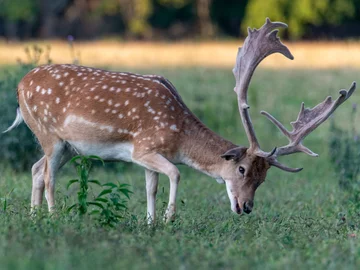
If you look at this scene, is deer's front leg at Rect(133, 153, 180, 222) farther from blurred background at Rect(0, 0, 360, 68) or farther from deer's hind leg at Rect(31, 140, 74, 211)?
blurred background at Rect(0, 0, 360, 68)

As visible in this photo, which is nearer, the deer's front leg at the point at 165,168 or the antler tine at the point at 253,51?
the deer's front leg at the point at 165,168

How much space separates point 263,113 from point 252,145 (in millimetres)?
326

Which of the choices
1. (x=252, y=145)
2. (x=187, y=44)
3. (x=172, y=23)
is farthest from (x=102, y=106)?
(x=172, y=23)

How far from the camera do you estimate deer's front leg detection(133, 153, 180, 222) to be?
7.52 meters

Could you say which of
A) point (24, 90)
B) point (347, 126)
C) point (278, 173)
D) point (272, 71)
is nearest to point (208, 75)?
point (272, 71)

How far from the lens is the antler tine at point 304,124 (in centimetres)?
748

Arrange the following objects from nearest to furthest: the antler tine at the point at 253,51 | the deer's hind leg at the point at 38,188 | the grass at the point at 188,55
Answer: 1. the antler tine at the point at 253,51
2. the deer's hind leg at the point at 38,188
3. the grass at the point at 188,55

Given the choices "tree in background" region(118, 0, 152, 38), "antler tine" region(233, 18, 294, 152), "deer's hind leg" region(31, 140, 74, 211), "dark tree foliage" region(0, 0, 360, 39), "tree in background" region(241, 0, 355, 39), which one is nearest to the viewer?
"antler tine" region(233, 18, 294, 152)

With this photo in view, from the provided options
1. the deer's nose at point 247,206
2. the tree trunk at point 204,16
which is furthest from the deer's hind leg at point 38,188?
the tree trunk at point 204,16

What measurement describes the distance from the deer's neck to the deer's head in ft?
0.47

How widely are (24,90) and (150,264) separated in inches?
128

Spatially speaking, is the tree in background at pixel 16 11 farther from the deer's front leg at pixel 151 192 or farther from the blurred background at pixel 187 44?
the deer's front leg at pixel 151 192

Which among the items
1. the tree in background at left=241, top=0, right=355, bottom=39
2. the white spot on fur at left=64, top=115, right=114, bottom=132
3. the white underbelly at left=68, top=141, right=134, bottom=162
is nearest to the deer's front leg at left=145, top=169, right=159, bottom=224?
the white underbelly at left=68, top=141, right=134, bottom=162

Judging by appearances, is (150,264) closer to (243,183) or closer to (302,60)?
(243,183)
